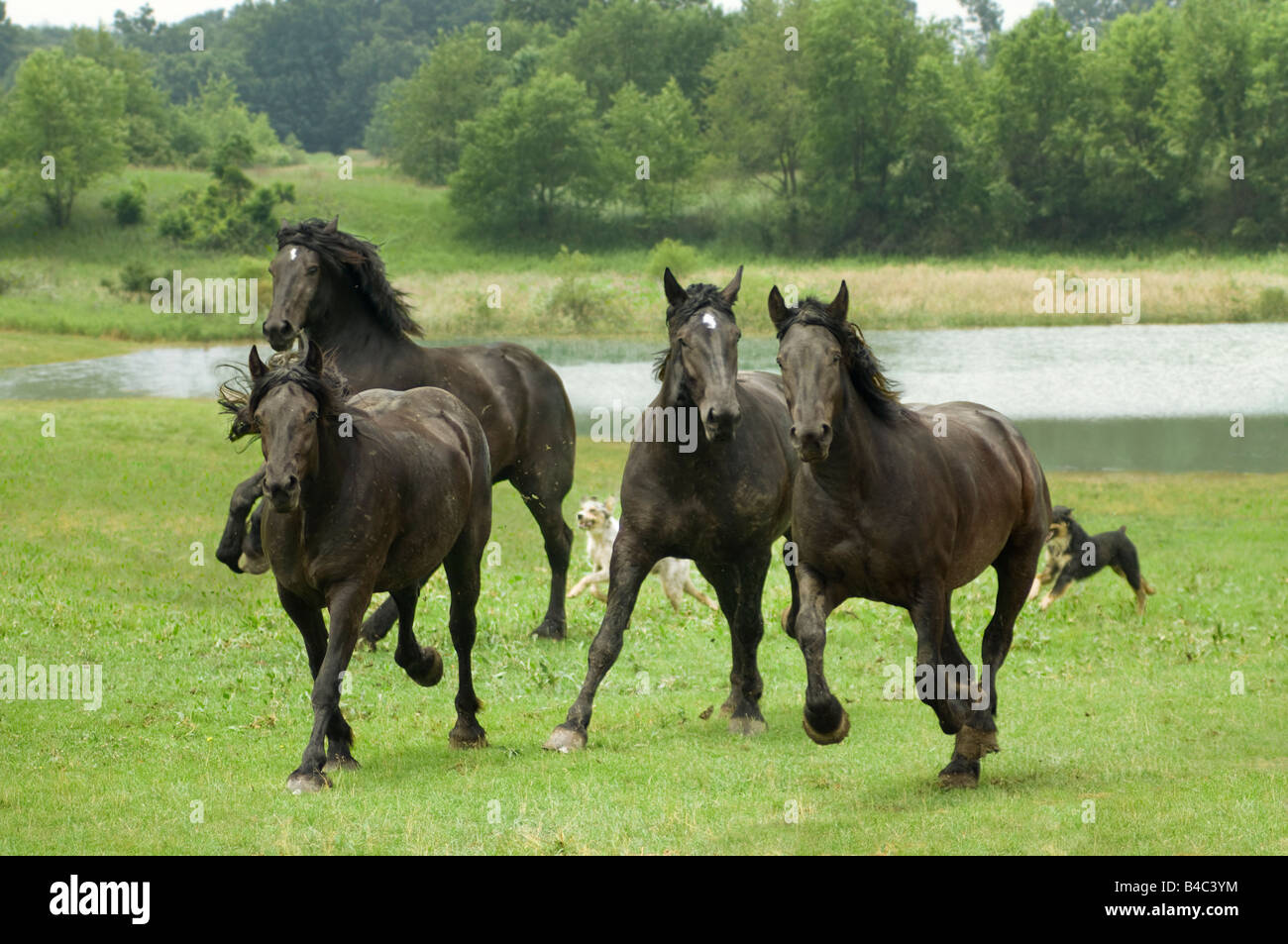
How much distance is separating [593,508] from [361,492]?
8206 millimetres

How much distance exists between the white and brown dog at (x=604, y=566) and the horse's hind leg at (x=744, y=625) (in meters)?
5.31

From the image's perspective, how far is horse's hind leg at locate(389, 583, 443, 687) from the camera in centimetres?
1014

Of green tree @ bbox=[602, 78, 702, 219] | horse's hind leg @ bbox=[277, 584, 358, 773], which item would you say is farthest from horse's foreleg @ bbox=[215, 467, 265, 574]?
green tree @ bbox=[602, 78, 702, 219]

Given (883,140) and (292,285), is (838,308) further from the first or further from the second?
(883,140)

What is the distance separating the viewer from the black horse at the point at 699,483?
9625 millimetres

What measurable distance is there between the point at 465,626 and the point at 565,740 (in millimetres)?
1293

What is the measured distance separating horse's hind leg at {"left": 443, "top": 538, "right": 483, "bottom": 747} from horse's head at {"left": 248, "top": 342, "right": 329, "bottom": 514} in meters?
2.06

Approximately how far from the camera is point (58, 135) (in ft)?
252

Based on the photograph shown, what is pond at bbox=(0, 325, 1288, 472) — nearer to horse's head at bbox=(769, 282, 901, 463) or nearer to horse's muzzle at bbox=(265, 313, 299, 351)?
horse's muzzle at bbox=(265, 313, 299, 351)

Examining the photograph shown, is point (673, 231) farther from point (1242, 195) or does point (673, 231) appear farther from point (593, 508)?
point (593, 508)

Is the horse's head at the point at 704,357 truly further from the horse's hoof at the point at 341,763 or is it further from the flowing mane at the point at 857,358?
the horse's hoof at the point at 341,763

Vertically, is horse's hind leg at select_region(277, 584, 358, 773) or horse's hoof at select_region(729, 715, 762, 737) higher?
horse's hind leg at select_region(277, 584, 358, 773)

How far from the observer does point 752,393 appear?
1093 centimetres
